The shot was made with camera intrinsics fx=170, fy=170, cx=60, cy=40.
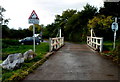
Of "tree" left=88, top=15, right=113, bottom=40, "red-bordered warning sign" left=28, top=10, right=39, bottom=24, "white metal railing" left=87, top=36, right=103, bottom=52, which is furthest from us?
"tree" left=88, top=15, right=113, bottom=40

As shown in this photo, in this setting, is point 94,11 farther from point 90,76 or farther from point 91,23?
point 90,76

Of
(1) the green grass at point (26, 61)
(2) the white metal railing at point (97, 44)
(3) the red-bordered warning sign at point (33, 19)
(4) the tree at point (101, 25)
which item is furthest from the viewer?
(4) the tree at point (101, 25)

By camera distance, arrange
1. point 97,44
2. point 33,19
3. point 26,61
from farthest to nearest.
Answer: point 97,44, point 33,19, point 26,61

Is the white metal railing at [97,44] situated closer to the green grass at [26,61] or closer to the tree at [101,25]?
the green grass at [26,61]

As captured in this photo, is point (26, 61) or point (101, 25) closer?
point (26, 61)

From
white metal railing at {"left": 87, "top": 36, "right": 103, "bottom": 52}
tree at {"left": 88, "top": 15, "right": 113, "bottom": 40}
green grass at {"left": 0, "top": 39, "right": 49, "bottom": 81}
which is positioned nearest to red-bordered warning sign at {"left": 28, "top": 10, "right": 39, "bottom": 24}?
green grass at {"left": 0, "top": 39, "right": 49, "bottom": 81}

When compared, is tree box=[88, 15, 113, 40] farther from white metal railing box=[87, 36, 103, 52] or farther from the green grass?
the green grass

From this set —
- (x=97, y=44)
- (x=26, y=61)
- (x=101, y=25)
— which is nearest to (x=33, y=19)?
(x=26, y=61)

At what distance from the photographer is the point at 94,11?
34.2 metres

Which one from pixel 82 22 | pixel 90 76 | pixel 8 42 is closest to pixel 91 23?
pixel 82 22

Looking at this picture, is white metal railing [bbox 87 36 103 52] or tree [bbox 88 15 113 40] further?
tree [bbox 88 15 113 40]

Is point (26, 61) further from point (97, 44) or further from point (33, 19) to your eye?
point (97, 44)

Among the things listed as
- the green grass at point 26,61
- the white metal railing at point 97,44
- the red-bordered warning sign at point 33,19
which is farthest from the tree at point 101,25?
the red-bordered warning sign at point 33,19

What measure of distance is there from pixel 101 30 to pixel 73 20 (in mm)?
8630
